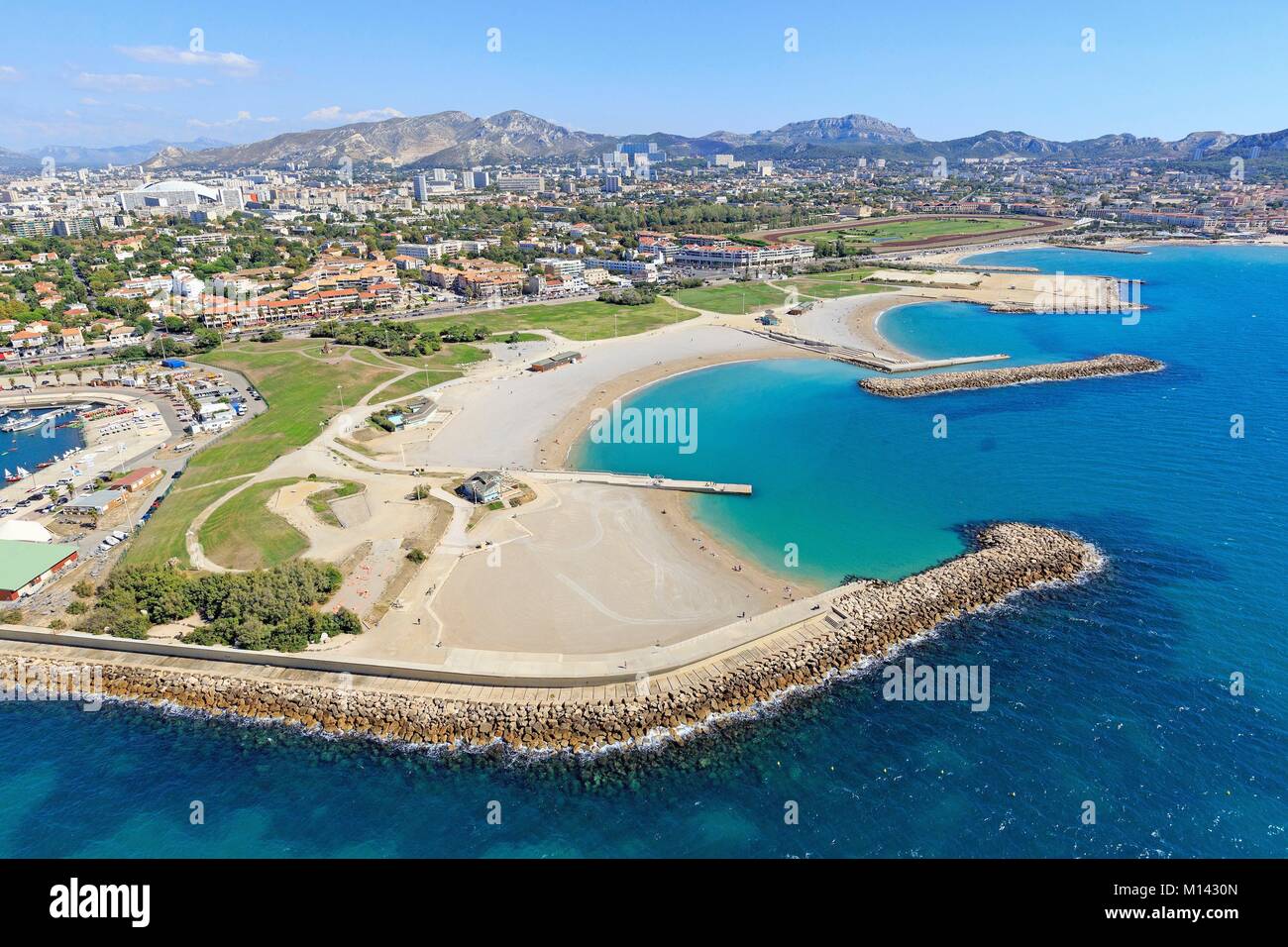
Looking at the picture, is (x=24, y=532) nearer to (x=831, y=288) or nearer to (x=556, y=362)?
(x=556, y=362)

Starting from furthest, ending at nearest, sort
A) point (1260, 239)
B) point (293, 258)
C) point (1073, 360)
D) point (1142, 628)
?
point (1260, 239), point (293, 258), point (1073, 360), point (1142, 628)

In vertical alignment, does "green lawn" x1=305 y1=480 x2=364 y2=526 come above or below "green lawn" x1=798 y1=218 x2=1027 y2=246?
below

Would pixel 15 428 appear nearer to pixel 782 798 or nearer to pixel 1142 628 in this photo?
pixel 782 798

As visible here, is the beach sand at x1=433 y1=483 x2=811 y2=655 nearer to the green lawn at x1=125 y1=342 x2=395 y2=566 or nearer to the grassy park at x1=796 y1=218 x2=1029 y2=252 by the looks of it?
the green lawn at x1=125 y1=342 x2=395 y2=566

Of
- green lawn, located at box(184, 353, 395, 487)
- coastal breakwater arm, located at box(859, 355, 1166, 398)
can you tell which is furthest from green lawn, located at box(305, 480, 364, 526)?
coastal breakwater arm, located at box(859, 355, 1166, 398)

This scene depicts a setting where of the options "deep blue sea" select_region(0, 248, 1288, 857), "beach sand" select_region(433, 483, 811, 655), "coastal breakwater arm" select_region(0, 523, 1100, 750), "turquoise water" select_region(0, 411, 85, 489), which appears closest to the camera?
"deep blue sea" select_region(0, 248, 1288, 857)

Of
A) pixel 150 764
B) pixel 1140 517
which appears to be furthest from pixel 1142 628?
pixel 150 764
